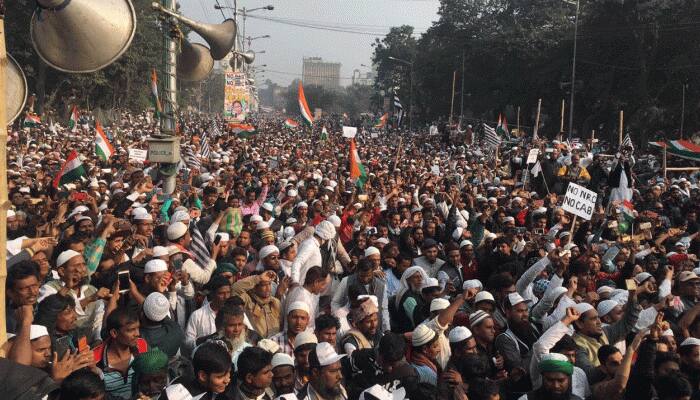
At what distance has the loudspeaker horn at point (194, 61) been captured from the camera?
9656mm

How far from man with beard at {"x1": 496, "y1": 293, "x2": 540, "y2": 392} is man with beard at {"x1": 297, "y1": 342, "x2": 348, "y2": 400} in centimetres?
127

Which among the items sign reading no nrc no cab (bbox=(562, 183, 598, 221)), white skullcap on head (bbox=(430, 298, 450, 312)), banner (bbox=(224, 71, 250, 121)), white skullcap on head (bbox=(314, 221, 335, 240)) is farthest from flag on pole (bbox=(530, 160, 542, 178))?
banner (bbox=(224, 71, 250, 121))

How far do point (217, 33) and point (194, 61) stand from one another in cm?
136

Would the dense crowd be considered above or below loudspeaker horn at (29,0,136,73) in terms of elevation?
below

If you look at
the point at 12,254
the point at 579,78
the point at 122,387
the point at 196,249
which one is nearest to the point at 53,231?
the point at 196,249

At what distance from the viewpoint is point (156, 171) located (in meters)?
12.8

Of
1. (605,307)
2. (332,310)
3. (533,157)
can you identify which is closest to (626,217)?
(605,307)

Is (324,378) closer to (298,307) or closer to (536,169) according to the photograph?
(298,307)

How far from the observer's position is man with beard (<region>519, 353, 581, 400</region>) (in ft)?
12.8

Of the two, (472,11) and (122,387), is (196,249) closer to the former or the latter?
(122,387)

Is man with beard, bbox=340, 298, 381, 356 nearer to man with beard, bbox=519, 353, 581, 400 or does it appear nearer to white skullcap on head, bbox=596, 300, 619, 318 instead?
man with beard, bbox=519, 353, 581, 400

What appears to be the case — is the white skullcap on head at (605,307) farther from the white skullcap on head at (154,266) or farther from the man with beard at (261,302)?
the white skullcap on head at (154,266)

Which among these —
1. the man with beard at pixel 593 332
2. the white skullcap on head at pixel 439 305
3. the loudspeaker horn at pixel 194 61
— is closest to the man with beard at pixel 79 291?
the white skullcap on head at pixel 439 305

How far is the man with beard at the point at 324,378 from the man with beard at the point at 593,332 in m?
Result: 1.66
